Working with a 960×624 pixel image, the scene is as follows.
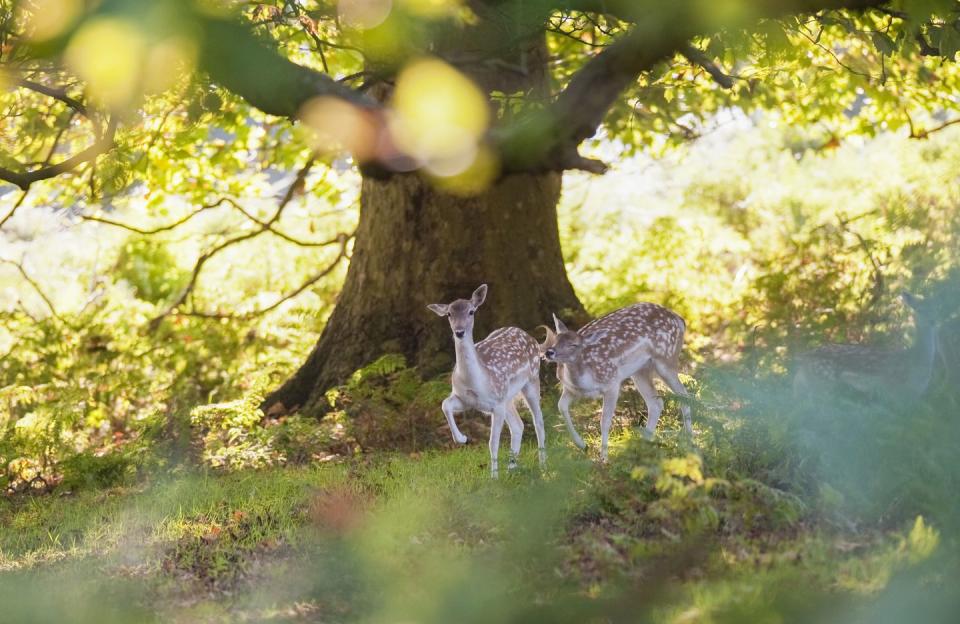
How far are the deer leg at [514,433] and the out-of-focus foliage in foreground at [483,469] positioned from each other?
239mm

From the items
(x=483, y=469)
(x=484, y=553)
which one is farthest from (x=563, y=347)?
(x=484, y=553)

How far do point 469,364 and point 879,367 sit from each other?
2.71 meters

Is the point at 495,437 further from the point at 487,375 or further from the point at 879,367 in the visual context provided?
the point at 879,367

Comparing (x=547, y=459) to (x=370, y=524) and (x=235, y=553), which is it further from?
(x=235, y=553)

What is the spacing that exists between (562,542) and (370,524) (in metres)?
1.15

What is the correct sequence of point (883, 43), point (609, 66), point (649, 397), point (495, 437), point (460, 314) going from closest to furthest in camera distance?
point (495, 437)
point (460, 314)
point (649, 397)
point (883, 43)
point (609, 66)

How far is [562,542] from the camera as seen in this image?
6.74 meters

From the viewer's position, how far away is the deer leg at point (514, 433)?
27.5 feet

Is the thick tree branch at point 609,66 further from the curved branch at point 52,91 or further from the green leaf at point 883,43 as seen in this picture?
the curved branch at point 52,91

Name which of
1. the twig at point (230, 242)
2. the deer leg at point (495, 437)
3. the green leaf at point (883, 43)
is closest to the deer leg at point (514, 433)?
the deer leg at point (495, 437)

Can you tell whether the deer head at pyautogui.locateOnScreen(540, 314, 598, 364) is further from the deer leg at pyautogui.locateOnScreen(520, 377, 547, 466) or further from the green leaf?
the green leaf

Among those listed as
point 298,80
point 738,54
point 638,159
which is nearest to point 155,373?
point 298,80

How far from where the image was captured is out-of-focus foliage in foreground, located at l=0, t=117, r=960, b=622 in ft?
20.2

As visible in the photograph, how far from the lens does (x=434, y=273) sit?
38.0 ft
